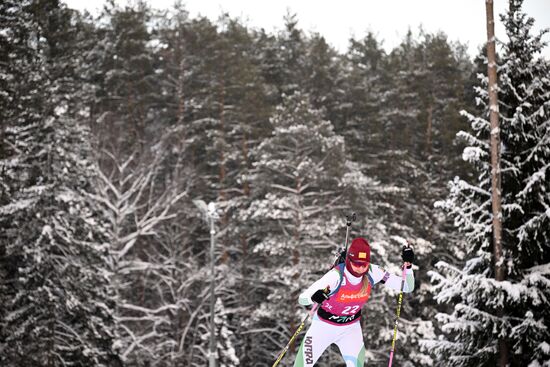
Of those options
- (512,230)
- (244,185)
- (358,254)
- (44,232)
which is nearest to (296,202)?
(244,185)

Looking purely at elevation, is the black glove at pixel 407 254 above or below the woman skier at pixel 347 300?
above

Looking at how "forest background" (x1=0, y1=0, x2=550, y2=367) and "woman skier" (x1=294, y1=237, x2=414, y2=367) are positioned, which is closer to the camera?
"woman skier" (x1=294, y1=237, x2=414, y2=367)

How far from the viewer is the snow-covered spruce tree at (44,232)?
14.2m

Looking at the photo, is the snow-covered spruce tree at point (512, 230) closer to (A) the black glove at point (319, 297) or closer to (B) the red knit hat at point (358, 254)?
(B) the red knit hat at point (358, 254)

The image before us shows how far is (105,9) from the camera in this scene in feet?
84.1

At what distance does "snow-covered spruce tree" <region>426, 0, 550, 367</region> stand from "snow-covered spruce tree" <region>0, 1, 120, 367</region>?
1009 cm

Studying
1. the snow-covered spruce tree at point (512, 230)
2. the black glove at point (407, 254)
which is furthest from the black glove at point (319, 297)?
the snow-covered spruce tree at point (512, 230)

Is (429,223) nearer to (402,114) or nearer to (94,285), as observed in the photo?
(402,114)

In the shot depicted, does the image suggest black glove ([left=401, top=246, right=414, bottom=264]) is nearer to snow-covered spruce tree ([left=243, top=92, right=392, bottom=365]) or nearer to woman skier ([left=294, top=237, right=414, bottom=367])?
woman skier ([left=294, top=237, right=414, bottom=367])

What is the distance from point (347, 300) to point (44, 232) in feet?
36.1

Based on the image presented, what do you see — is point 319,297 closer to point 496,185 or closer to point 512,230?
point 496,185

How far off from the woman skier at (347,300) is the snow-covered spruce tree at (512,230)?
12.6 feet

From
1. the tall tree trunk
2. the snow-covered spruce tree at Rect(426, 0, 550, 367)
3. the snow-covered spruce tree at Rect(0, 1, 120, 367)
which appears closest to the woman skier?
the snow-covered spruce tree at Rect(426, 0, 550, 367)

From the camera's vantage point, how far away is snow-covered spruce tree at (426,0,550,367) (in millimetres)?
9312
